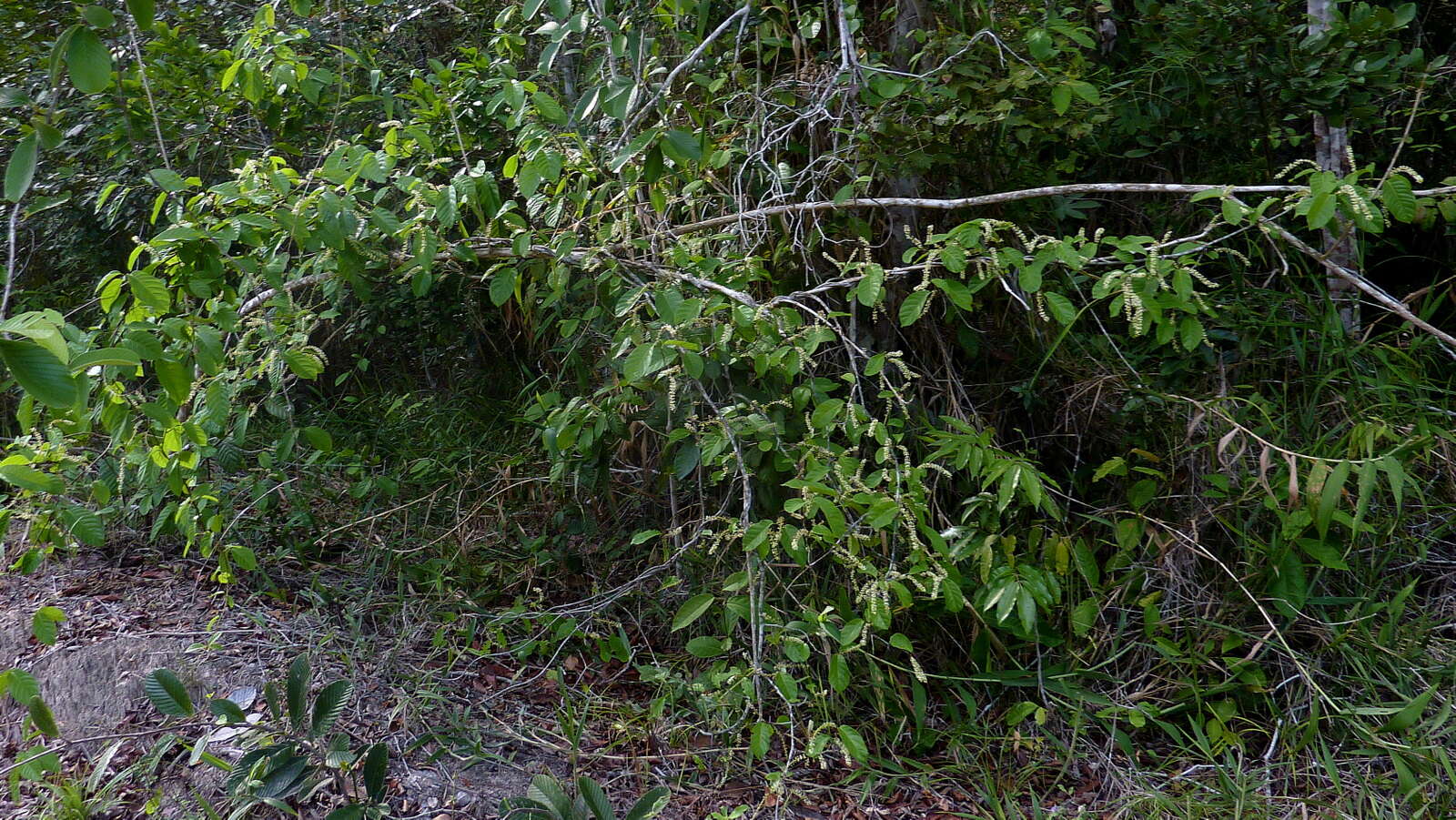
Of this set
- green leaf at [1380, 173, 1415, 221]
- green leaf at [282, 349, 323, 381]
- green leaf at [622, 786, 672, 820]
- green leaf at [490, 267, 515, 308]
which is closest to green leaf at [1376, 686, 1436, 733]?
green leaf at [1380, 173, 1415, 221]

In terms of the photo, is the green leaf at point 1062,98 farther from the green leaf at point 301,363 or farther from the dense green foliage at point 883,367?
the green leaf at point 301,363

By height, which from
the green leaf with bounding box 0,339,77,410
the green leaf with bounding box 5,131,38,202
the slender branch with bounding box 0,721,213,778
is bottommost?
the slender branch with bounding box 0,721,213,778

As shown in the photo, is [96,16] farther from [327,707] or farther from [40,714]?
[327,707]

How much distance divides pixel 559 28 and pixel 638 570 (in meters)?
1.75

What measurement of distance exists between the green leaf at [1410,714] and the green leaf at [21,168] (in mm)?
2915

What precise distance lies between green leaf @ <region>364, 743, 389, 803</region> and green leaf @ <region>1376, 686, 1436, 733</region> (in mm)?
2386

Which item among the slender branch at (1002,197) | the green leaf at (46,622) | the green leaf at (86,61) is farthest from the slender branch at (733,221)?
the green leaf at (86,61)

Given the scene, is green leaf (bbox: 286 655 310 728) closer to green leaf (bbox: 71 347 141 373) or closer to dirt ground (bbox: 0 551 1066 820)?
dirt ground (bbox: 0 551 1066 820)

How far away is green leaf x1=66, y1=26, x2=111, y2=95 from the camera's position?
1303mm

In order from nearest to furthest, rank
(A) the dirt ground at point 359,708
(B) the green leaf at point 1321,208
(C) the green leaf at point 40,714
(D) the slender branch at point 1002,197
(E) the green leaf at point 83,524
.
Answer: (C) the green leaf at point 40,714, (B) the green leaf at point 1321,208, (D) the slender branch at point 1002,197, (E) the green leaf at point 83,524, (A) the dirt ground at point 359,708

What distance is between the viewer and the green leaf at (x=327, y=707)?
95.0 inches

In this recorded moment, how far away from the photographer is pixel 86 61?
1.30 m

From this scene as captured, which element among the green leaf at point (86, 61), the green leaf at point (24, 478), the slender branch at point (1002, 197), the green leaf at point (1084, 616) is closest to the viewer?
the green leaf at point (86, 61)

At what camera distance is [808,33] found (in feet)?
9.30
